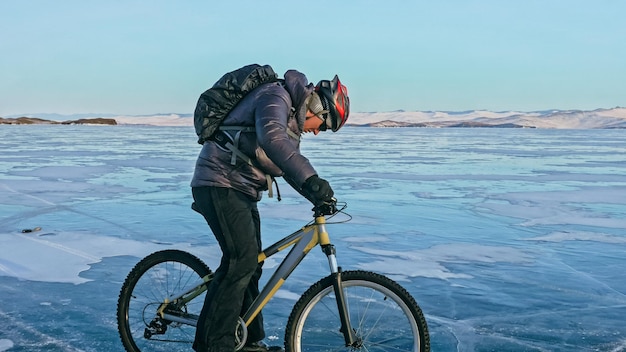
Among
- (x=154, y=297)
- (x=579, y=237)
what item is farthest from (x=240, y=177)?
(x=579, y=237)

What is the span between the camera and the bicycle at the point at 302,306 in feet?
10.6

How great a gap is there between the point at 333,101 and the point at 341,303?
0.99 meters

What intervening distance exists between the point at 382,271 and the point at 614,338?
217cm

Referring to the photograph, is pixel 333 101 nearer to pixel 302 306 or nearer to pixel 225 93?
pixel 225 93

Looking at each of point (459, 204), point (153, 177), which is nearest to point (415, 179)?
point (459, 204)

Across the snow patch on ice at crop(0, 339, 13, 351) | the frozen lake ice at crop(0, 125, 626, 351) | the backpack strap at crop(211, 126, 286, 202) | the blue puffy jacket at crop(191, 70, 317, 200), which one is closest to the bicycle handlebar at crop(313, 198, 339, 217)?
the blue puffy jacket at crop(191, 70, 317, 200)

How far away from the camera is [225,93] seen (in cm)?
329

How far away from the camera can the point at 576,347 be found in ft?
13.7

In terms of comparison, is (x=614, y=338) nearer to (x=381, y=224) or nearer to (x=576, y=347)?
(x=576, y=347)

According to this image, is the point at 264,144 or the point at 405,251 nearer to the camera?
the point at 264,144

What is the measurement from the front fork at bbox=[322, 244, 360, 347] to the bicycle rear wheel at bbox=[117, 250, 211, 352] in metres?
0.91

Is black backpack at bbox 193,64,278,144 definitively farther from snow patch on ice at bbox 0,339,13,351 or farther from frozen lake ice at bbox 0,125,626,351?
snow patch on ice at bbox 0,339,13,351

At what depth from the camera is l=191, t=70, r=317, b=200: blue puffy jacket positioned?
121 inches

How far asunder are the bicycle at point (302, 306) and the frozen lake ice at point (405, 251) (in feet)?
1.07
